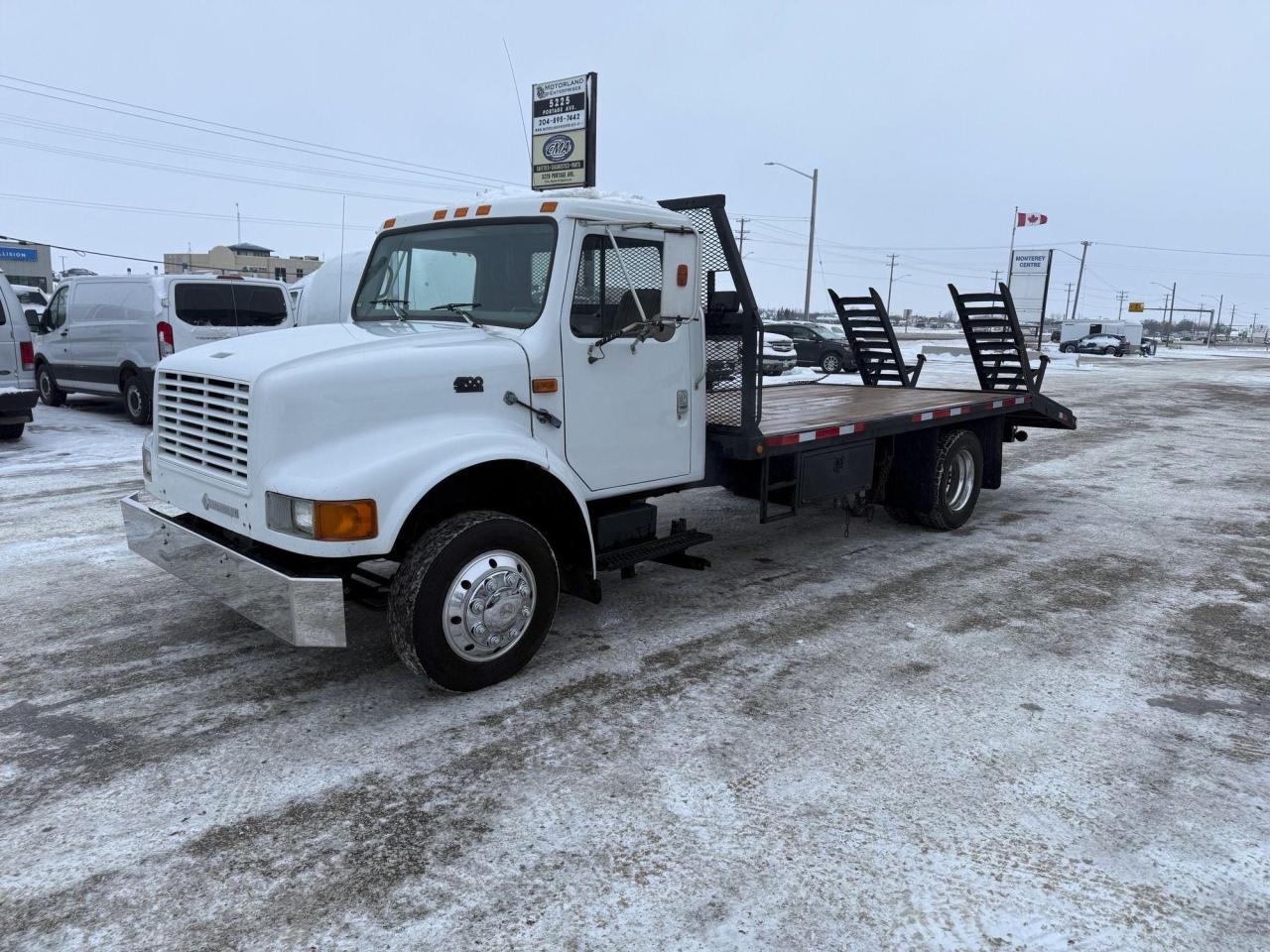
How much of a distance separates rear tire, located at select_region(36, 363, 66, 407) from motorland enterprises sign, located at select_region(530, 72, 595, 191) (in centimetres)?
1087

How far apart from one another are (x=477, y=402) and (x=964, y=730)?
105 inches

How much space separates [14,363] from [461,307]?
8.80 m

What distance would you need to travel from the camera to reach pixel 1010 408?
8344 mm

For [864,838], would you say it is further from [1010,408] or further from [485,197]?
[1010,408]

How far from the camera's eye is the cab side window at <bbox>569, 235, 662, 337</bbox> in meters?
4.59

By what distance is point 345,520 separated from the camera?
12.1 ft

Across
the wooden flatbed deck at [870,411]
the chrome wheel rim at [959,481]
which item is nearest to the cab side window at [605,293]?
the wooden flatbed deck at [870,411]

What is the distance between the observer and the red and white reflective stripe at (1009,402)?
26.8 feet

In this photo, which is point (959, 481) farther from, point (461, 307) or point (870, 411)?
point (461, 307)

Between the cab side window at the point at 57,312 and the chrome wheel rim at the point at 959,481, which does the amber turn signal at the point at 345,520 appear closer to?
the chrome wheel rim at the point at 959,481

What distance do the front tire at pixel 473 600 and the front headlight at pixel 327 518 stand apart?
325 mm

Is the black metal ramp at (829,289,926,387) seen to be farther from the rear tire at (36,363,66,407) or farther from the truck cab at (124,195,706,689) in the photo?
the rear tire at (36,363,66,407)

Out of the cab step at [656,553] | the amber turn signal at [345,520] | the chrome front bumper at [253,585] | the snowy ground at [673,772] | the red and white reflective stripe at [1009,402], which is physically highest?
the red and white reflective stripe at [1009,402]

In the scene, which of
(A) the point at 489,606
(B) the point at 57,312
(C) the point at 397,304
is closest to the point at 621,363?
(C) the point at 397,304
